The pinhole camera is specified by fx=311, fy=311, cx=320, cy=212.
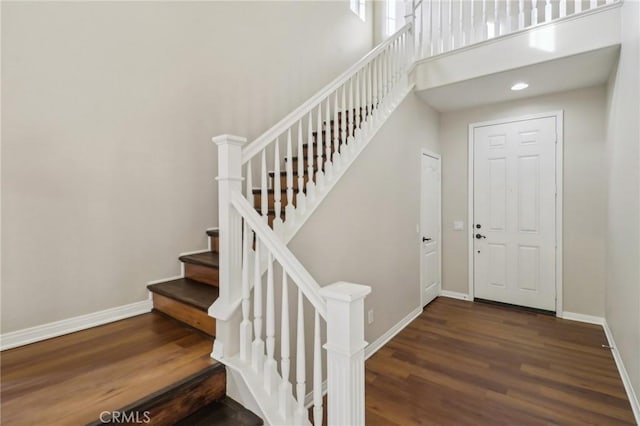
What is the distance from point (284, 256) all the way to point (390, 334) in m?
2.17

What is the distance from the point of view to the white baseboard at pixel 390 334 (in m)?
2.82

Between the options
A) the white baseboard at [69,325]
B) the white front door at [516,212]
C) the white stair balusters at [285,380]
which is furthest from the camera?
the white front door at [516,212]

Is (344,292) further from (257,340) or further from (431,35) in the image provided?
(431,35)

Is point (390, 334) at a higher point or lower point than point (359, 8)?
lower

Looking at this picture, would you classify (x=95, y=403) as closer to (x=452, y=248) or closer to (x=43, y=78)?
(x=43, y=78)

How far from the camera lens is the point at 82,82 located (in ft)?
6.68

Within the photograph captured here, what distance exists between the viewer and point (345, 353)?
1203 mm

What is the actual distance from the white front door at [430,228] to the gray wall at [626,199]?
1.76 m

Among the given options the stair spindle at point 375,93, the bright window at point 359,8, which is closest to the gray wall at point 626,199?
the stair spindle at point 375,93

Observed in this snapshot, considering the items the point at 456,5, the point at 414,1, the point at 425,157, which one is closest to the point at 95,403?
the point at 425,157

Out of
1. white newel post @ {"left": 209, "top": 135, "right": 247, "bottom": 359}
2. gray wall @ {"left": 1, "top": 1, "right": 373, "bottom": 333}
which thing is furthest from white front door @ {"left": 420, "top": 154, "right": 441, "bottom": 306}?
white newel post @ {"left": 209, "top": 135, "right": 247, "bottom": 359}

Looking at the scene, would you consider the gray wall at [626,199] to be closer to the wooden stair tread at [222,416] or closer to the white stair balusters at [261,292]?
the white stair balusters at [261,292]

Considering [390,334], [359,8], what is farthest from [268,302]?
[359,8]

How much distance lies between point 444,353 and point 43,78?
3.65 meters
